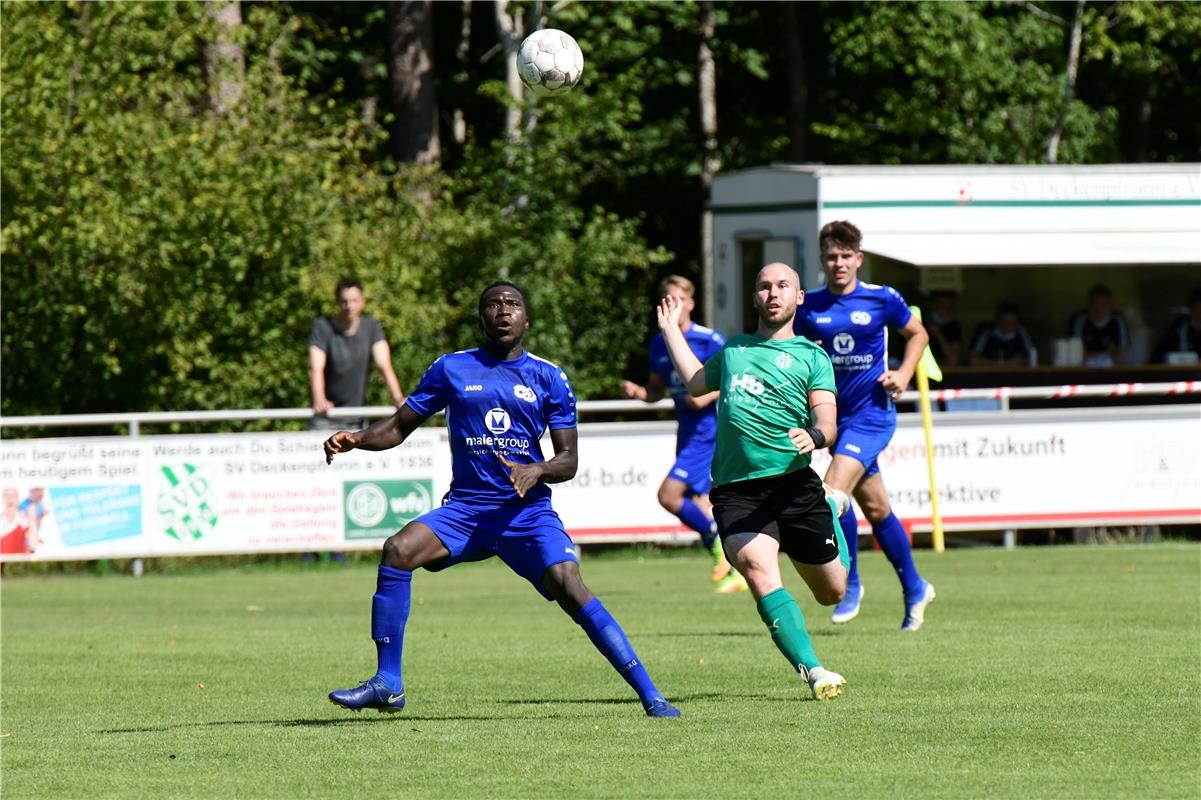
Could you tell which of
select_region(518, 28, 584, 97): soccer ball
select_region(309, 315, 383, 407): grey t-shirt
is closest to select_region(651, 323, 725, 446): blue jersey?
select_region(518, 28, 584, 97): soccer ball

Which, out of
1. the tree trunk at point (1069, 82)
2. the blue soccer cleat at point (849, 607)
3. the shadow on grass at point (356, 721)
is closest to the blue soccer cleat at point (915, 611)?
the blue soccer cleat at point (849, 607)

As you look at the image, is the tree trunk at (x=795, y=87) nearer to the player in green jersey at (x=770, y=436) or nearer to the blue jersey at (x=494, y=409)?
the player in green jersey at (x=770, y=436)

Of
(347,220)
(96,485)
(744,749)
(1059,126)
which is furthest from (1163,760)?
(1059,126)

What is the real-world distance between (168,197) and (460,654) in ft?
34.1

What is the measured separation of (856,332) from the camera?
11.8 m

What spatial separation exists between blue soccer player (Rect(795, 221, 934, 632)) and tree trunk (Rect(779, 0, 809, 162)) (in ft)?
61.5

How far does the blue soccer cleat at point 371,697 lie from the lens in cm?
849

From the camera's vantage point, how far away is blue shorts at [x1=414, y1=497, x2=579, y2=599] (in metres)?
8.62

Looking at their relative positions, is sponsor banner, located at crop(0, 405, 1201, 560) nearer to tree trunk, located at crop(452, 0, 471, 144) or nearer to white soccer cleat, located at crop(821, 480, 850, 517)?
white soccer cleat, located at crop(821, 480, 850, 517)

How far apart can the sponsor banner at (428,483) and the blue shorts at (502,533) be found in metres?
9.20

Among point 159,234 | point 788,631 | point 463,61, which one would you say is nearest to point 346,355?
point 159,234

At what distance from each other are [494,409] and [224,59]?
49.5 ft

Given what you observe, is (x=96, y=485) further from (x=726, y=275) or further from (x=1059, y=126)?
(x=1059, y=126)

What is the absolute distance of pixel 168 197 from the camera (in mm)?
20594
